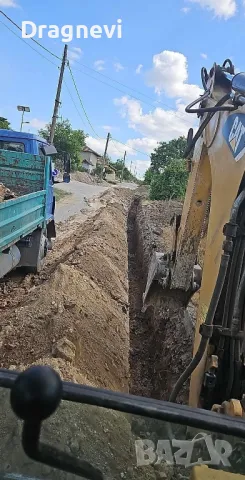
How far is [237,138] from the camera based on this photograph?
2.86m

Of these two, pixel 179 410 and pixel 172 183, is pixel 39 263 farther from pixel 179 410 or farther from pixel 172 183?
pixel 172 183

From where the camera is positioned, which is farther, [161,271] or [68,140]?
[68,140]

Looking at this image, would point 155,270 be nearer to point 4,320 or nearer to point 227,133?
point 4,320

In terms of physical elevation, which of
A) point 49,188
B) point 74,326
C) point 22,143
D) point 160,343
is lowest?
point 160,343

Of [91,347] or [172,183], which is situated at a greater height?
[172,183]

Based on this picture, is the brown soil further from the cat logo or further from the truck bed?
the truck bed

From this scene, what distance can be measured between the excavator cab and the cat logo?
1827mm

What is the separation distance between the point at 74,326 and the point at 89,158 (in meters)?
79.8

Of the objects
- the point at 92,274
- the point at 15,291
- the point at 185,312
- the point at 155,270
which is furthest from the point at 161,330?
the point at 15,291

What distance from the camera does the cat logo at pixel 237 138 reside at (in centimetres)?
275

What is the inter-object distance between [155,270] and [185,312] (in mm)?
699

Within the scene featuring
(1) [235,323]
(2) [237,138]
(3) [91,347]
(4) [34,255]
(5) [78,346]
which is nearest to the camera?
(1) [235,323]

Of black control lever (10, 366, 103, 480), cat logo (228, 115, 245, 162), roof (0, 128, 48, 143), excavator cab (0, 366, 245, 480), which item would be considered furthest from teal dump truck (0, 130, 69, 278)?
black control lever (10, 366, 103, 480)

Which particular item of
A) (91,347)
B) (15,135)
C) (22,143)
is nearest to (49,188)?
(22,143)
